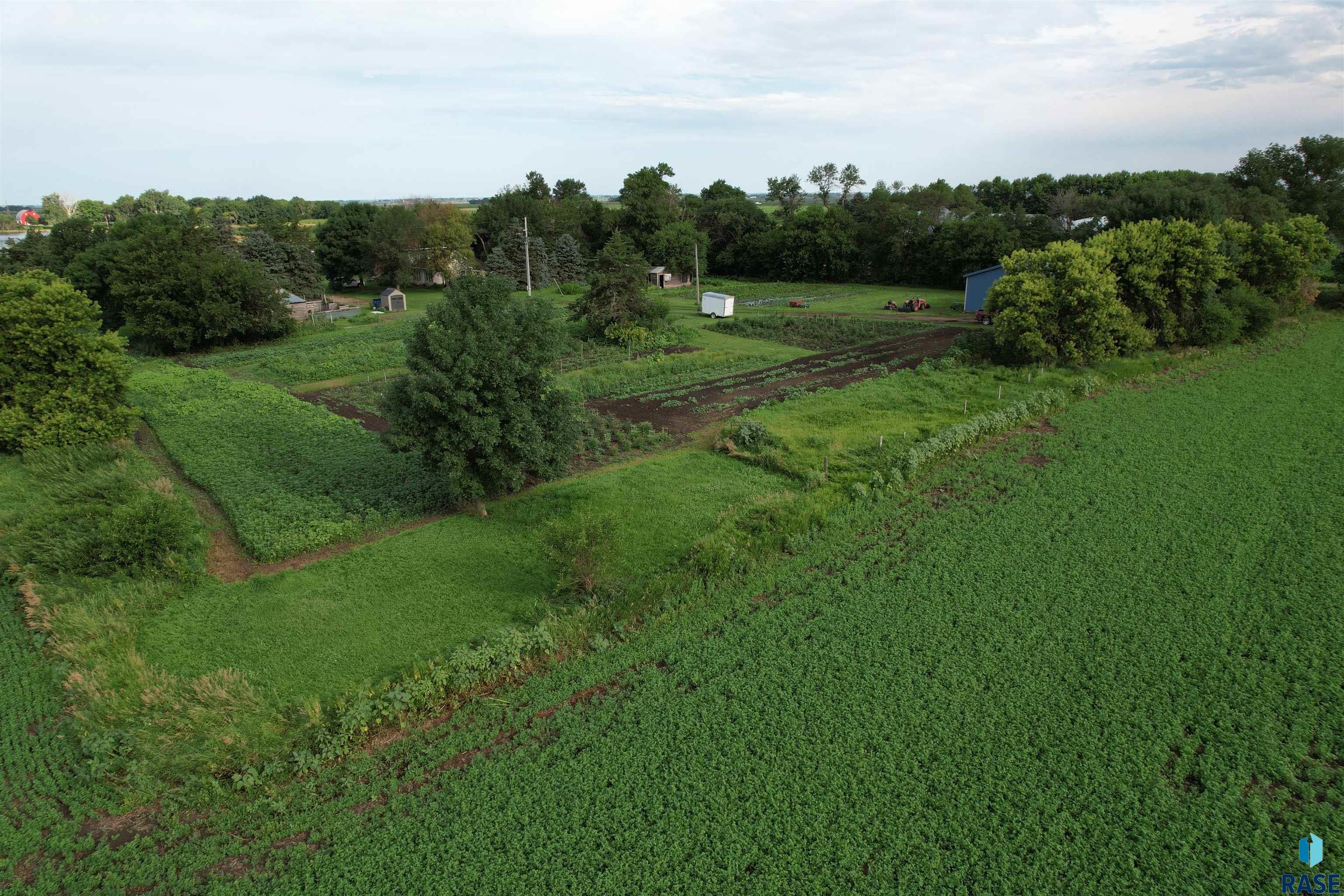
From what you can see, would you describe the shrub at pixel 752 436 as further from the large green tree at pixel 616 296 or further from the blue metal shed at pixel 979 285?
the blue metal shed at pixel 979 285

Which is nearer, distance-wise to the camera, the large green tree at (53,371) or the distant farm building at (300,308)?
the large green tree at (53,371)

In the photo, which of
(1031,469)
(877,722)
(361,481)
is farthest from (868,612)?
(361,481)

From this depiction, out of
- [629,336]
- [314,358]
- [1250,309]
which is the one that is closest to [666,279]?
[629,336]

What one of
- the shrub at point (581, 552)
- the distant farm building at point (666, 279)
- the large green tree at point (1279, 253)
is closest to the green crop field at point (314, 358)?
the shrub at point (581, 552)

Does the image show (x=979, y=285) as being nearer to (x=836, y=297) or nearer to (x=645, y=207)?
(x=836, y=297)

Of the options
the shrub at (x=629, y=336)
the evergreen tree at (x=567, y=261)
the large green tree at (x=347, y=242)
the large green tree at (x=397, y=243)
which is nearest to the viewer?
the shrub at (x=629, y=336)

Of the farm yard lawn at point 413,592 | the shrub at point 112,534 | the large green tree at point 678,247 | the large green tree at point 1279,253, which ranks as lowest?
the farm yard lawn at point 413,592

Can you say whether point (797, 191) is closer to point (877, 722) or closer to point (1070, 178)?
point (1070, 178)
